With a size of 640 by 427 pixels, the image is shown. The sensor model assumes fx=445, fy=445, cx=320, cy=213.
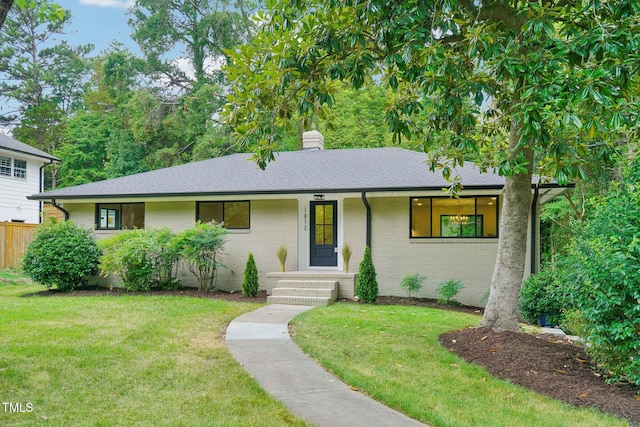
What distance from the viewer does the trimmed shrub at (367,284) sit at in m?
10.3

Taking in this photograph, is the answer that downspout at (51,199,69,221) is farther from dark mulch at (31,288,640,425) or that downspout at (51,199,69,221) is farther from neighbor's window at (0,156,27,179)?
dark mulch at (31,288,640,425)

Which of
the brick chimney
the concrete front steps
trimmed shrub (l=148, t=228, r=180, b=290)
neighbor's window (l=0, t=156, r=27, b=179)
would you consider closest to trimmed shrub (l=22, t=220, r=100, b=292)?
trimmed shrub (l=148, t=228, r=180, b=290)

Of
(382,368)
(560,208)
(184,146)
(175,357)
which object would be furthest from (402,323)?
(184,146)

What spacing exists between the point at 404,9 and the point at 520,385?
176 inches

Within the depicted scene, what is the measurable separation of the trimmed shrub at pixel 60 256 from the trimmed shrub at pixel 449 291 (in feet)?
29.6

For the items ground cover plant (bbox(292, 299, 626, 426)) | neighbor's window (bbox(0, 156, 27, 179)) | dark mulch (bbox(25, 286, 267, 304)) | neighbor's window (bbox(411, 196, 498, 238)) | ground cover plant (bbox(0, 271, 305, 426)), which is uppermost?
neighbor's window (bbox(0, 156, 27, 179))

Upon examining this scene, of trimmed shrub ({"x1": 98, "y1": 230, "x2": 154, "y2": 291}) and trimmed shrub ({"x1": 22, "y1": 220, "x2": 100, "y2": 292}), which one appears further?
trimmed shrub ({"x1": 22, "y1": 220, "x2": 100, "y2": 292})

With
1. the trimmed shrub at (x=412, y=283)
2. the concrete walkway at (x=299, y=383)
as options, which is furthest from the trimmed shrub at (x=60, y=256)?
the trimmed shrub at (x=412, y=283)

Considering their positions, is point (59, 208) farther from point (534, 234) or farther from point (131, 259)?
point (534, 234)

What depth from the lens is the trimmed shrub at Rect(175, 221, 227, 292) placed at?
10984mm

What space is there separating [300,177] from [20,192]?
15337 millimetres

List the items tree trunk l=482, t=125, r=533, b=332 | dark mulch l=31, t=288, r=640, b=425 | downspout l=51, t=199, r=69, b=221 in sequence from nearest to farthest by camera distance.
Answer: dark mulch l=31, t=288, r=640, b=425 < tree trunk l=482, t=125, r=533, b=332 < downspout l=51, t=199, r=69, b=221

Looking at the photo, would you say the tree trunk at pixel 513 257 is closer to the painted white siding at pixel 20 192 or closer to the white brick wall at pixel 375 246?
the white brick wall at pixel 375 246

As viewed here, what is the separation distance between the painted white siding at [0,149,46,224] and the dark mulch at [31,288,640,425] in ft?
67.2
